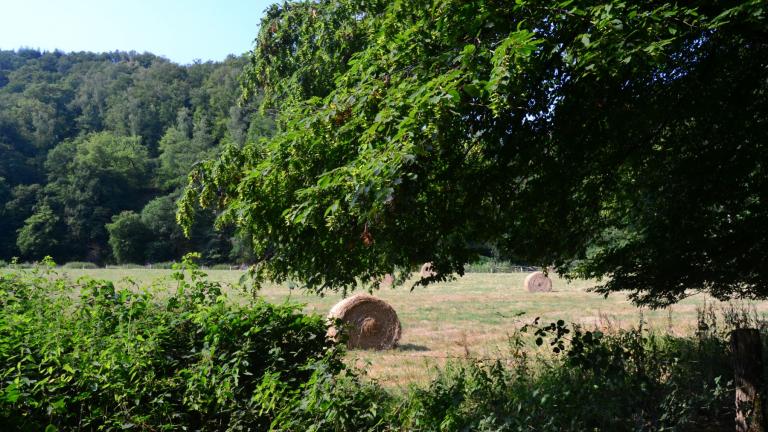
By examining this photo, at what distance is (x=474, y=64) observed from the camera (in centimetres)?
493

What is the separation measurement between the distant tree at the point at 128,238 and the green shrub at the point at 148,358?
271 ft

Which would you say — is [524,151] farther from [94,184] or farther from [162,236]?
[94,184]

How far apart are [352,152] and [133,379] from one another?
2.72 metres

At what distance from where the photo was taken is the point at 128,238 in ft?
276

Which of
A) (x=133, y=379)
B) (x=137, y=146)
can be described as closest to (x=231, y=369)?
(x=133, y=379)

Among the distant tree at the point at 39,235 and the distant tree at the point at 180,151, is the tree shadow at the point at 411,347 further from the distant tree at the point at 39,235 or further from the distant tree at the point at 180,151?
the distant tree at the point at 180,151

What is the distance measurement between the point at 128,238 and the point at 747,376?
286 feet

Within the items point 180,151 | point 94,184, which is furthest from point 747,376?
point 180,151

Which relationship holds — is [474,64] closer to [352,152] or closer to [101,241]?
[352,152]

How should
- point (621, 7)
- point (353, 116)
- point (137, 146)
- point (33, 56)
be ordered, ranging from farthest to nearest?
point (33, 56)
point (137, 146)
point (353, 116)
point (621, 7)

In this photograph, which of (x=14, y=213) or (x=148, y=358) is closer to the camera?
(x=148, y=358)

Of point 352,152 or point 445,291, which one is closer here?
point 352,152

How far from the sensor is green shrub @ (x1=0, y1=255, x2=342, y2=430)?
16.0 feet

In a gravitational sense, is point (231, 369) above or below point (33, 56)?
below
